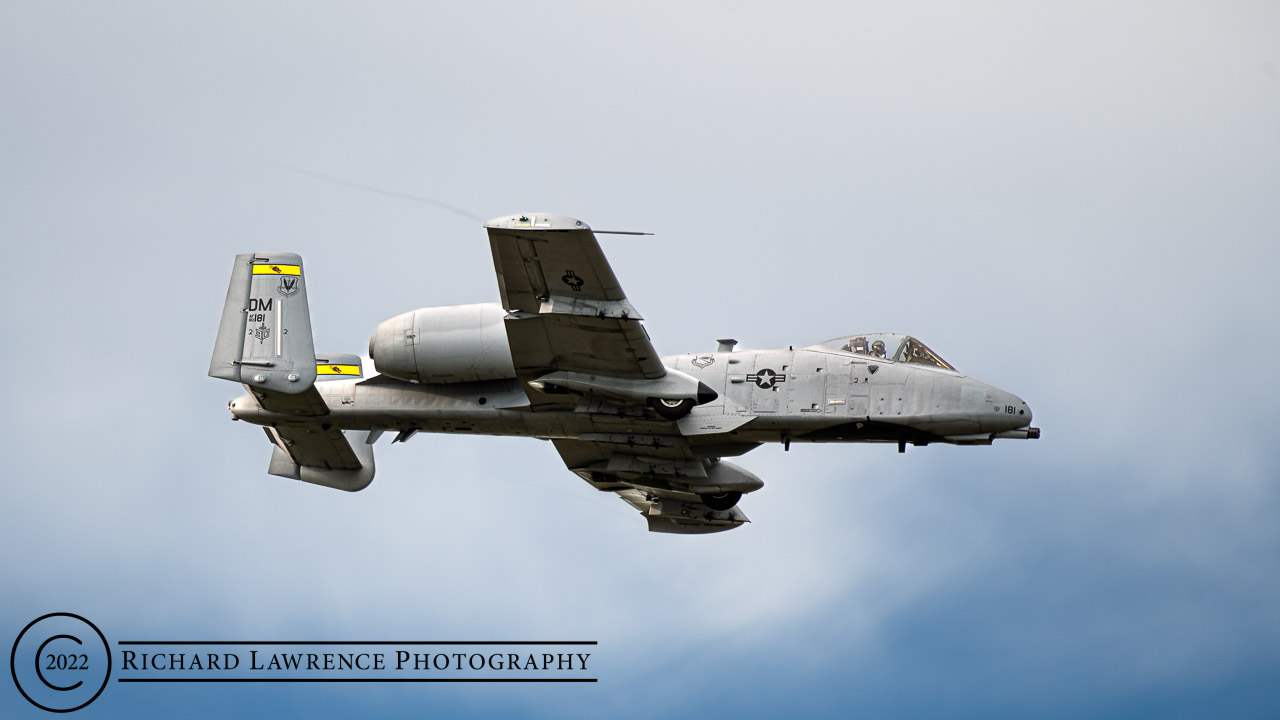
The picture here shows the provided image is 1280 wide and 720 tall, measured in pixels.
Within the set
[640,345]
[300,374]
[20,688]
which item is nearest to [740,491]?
[640,345]

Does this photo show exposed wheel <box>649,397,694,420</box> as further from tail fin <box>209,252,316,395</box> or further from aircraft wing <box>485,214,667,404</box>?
tail fin <box>209,252,316,395</box>

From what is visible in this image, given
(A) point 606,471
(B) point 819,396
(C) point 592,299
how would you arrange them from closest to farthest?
(C) point 592,299 < (B) point 819,396 < (A) point 606,471

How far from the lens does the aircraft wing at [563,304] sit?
1325 inches

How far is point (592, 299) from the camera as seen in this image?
35062mm

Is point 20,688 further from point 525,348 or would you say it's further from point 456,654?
point 525,348

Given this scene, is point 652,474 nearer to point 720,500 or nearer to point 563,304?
point 720,500

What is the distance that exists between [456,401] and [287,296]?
14.2 ft

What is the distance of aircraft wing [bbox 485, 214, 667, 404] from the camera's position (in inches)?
1325

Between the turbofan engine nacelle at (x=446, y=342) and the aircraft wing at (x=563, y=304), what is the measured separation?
1.01 meters

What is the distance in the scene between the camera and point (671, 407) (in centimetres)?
3716

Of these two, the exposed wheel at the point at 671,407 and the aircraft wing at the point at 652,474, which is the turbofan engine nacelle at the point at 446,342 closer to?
the aircraft wing at the point at 652,474

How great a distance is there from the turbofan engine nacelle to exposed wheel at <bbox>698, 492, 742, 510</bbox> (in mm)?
8120

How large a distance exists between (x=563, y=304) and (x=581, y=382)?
104 inches

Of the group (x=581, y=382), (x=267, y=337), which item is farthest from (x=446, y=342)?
(x=267, y=337)
